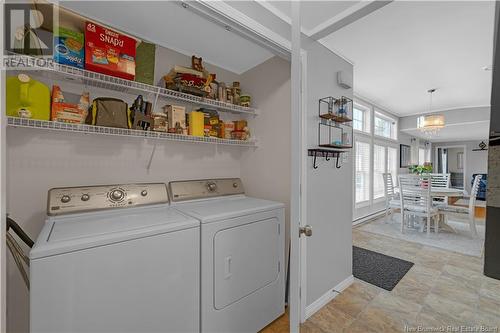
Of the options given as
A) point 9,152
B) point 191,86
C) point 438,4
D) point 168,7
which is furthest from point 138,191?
point 438,4

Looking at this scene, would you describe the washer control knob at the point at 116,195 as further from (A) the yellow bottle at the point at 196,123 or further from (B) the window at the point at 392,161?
(B) the window at the point at 392,161

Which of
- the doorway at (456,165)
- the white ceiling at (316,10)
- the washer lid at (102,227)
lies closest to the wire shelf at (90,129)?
the washer lid at (102,227)

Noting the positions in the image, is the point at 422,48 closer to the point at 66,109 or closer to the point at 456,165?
the point at 66,109

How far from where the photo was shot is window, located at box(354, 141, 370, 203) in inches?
172

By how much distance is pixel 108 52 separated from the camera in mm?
1368

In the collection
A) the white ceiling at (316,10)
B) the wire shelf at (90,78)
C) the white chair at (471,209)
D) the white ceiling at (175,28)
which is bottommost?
the white chair at (471,209)

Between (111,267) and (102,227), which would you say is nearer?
(111,267)

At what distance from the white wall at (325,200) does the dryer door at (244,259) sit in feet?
1.13

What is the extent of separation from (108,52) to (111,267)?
4.22 feet

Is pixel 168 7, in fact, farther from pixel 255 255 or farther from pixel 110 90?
pixel 255 255

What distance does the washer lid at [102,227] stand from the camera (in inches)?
36.5

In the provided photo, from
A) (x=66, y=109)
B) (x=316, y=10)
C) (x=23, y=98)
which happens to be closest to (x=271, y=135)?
(x=316, y=10)

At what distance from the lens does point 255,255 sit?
1543mm

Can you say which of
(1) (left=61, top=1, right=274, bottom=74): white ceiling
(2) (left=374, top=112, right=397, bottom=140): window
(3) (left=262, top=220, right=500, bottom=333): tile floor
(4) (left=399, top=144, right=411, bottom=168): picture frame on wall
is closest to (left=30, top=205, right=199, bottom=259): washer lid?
(3) (left=262, top=220, right=500, bottom=333): tile floor
